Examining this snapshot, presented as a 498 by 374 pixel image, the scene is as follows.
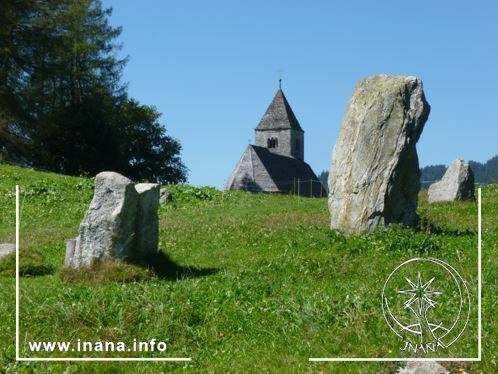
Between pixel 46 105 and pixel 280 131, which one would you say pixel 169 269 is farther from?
pixel 280 131

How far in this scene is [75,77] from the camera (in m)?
64.1

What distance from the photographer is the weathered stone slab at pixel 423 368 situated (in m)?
8.72

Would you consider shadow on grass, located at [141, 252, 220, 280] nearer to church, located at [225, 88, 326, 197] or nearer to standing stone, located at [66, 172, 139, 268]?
standing stone, located at [66, 172, 139, 268]

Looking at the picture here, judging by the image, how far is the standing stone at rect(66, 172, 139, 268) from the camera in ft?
50.8

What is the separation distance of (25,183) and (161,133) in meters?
40.0

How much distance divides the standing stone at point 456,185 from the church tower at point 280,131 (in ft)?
301

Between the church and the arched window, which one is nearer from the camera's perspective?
the church

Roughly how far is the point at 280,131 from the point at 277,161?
17.8 meters

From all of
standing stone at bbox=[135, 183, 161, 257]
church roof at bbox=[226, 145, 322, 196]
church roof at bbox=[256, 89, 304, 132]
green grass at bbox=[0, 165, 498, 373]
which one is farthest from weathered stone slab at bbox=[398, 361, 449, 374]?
church roof at bbox=[256, 89, 304, 132]

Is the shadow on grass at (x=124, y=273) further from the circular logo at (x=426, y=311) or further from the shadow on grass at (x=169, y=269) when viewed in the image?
the circular logo at (x=426, y=311)

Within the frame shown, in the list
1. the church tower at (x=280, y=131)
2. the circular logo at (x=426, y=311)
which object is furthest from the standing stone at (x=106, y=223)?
the church tower at (x=280, y=131)

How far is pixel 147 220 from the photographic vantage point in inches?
647

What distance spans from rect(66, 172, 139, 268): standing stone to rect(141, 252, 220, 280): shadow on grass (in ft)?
2.63

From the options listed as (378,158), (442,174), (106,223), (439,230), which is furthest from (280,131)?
(106,223)
